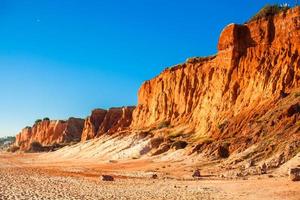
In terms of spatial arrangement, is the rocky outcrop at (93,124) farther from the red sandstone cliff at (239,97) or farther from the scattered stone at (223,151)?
the scattered stone at (223,151)

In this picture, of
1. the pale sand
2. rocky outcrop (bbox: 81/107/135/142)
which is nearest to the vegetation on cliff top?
the pale sand

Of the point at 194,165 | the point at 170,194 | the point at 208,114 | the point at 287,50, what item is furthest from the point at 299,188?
the point at 208,114

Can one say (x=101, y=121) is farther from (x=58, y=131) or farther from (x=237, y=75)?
(x=237, y=75)

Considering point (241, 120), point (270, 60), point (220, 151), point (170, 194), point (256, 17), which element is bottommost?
point (170, 194)

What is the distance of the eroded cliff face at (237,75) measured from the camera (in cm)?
5506

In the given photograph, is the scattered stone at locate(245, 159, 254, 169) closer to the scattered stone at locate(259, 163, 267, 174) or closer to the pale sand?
the scattered stone at locate(259, 163, 267, 174)

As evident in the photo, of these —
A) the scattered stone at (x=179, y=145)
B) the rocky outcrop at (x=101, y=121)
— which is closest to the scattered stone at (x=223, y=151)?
the scattered stone at (x=179, y=145)

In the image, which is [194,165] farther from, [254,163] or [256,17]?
[256,17]

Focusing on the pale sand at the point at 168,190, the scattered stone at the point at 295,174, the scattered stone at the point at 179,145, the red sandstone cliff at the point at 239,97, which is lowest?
the pale sand at the point at 168,190

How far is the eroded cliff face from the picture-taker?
5506 centimetres

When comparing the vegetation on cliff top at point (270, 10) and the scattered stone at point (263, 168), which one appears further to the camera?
the vegetation on cliff top at point (270, 10)

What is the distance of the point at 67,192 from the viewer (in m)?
26.4

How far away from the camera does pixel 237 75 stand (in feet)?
208

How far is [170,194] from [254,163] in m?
14.5
